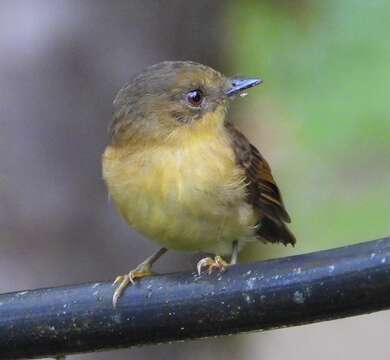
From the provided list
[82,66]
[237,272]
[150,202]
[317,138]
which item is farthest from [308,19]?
Result: [237,272]

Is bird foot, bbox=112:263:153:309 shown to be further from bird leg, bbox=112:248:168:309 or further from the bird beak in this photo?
the bird beak

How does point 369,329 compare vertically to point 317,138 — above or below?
below

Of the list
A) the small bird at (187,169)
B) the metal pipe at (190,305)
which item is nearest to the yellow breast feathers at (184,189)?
the small bird at (187,169)

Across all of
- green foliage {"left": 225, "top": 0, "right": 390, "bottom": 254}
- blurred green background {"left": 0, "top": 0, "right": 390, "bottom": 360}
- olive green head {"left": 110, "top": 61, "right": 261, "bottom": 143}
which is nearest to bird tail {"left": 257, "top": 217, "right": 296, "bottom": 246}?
olive green head {"left": 110, "top": 61, "right": 261, "bottom": 143}

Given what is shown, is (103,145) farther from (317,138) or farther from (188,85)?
(317,138)

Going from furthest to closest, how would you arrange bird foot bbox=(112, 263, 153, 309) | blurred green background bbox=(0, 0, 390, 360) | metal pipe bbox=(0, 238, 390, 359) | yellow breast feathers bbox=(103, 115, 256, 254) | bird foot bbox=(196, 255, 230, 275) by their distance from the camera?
1. blurred green background bbox=(0, 0, 390, 360)
2. yellow breast feathers bbox=(103, 115, 256, 254)
3. bird foot bbox=(196, 255, 230, 275)
4. bird foot bbox=(112, 263, 153, 309)
5. metal pipe bbox=(0, 238, 390, 359)

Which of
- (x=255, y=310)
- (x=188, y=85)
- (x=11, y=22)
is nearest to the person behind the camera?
(x=255, y=310)

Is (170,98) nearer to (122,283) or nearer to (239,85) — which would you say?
(239,85)

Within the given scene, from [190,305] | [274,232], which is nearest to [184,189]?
[274,232]

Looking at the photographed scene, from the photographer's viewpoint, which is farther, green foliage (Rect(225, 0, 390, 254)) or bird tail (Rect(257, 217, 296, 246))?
green foliage (Rect(225, 0, 390, 254))

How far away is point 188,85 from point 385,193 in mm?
3766

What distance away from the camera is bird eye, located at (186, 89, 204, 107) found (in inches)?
214

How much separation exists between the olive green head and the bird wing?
160 millimetres

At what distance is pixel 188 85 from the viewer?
17.9 feet
